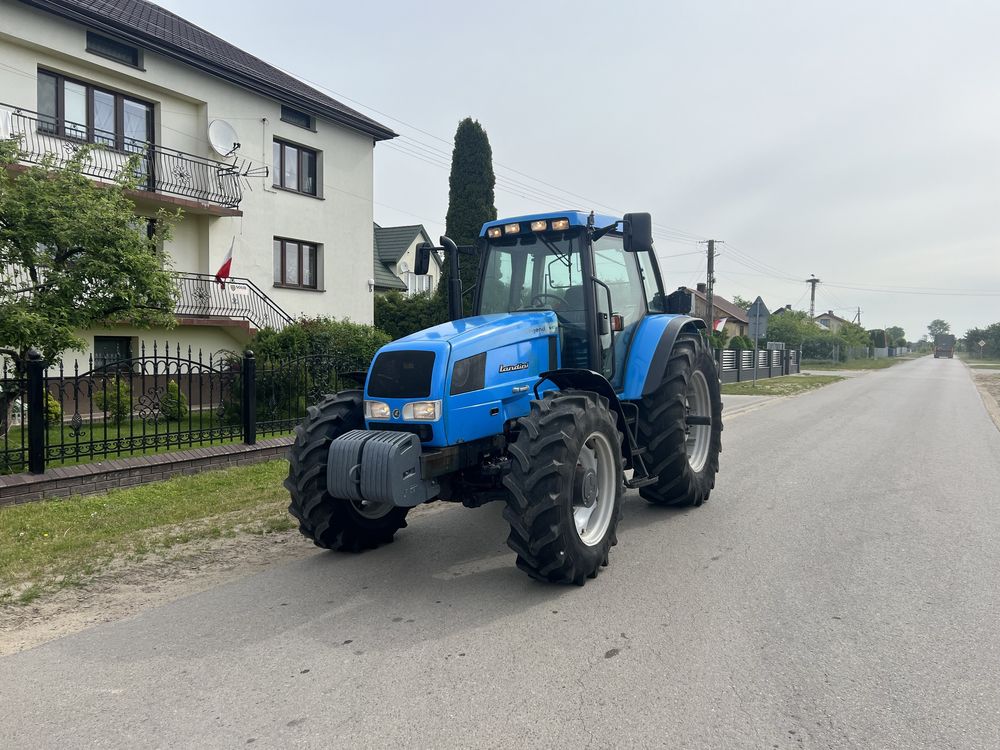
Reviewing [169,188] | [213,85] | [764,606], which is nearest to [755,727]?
[764,606]

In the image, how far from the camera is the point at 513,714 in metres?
2.93

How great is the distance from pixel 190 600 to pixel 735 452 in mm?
7681

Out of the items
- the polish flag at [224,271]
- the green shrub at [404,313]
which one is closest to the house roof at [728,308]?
the green shrub at [404,313]

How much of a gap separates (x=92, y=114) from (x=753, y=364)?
24796 millimetres

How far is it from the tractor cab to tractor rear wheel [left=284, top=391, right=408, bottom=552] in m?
1.62

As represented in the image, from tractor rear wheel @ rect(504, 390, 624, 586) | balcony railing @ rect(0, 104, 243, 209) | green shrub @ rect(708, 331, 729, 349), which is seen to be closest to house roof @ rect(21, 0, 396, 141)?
balcony railing @ rect(0, 104, 243, 209)

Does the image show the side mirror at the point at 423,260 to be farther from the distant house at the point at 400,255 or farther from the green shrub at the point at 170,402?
the distant house at the point at 400,255

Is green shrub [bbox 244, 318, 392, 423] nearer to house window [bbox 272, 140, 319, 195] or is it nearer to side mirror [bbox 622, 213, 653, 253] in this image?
side mirror [bbox 622, 213, 653, 253]

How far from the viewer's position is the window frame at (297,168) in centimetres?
1820

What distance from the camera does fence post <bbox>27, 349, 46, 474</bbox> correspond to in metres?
6.81

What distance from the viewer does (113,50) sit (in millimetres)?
14602

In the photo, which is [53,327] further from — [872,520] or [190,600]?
[872,520]

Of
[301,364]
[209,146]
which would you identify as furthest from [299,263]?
[301,364]

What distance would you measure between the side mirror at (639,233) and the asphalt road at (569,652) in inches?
89.0
